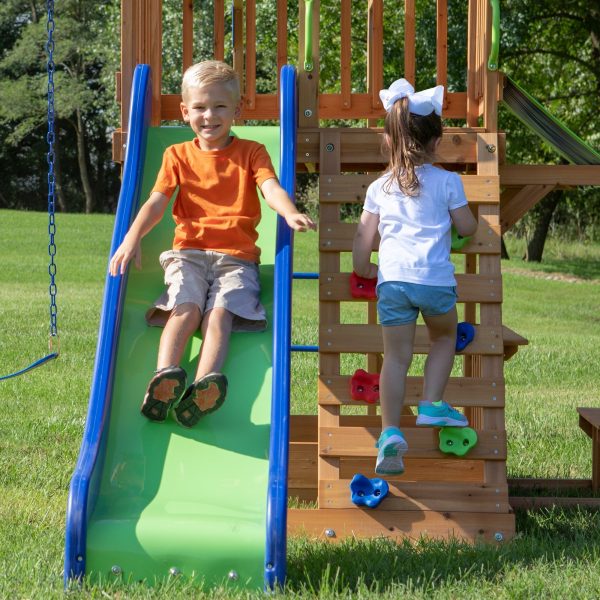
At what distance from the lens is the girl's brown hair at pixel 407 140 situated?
182 inches

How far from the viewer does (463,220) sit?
4.67 metres

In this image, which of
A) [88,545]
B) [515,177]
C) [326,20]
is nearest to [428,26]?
[326,20]

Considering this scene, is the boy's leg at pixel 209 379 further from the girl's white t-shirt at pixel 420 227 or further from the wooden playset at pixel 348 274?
the girl's white t-shirt at pixel 420 227

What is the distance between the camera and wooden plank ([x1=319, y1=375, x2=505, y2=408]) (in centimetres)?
499

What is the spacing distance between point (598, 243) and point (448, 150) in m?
24.0

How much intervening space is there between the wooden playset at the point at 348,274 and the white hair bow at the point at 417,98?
667 mm

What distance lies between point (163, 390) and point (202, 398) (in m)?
0.17

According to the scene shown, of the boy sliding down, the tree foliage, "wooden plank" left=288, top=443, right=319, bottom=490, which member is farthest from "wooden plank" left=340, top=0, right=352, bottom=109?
the tree foliage

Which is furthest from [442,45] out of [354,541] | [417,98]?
[354,541]

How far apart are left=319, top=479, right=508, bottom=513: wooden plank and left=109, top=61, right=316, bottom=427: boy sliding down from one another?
824 mm

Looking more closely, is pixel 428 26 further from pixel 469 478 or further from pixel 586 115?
pixel 469 478

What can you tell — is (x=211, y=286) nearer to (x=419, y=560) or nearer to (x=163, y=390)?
(x=163, y=390)

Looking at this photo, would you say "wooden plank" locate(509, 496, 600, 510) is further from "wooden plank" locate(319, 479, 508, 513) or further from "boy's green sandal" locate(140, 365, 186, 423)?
"boy's green sandal" locate(140, 365, 186, 423)

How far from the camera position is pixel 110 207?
146 ft
